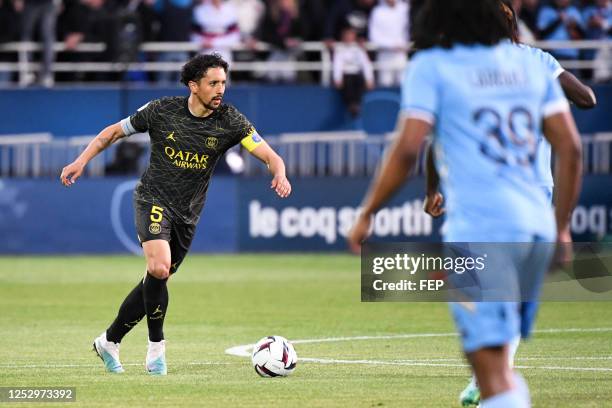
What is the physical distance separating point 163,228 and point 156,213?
0.14 m

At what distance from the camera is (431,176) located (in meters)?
8.16

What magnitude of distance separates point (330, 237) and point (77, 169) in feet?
49.1

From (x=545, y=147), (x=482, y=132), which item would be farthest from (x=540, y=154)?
(x=482, y=132)

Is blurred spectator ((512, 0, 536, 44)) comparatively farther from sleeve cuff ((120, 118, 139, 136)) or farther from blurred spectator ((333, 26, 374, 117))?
sleeve cuff ((120, 118, 139, 136))

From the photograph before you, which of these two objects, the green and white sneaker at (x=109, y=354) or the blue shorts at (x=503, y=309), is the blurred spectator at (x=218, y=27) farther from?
the blue shorts at (x=503, y=309)

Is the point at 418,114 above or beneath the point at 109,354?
above

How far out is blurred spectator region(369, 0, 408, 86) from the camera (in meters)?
26.3

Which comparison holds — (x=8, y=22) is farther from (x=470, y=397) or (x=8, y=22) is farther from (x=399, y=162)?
(x=399, y=162)

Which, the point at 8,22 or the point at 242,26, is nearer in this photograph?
the point at 8,22

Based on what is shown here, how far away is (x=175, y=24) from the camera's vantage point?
26125mm

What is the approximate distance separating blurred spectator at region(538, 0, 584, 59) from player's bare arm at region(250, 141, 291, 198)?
55.3 feet

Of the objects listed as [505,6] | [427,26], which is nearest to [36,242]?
[505,6]

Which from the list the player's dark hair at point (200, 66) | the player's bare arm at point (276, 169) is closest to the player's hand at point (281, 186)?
the player's bare arm at point (276, 169)

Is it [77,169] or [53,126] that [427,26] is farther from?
[53,126]
